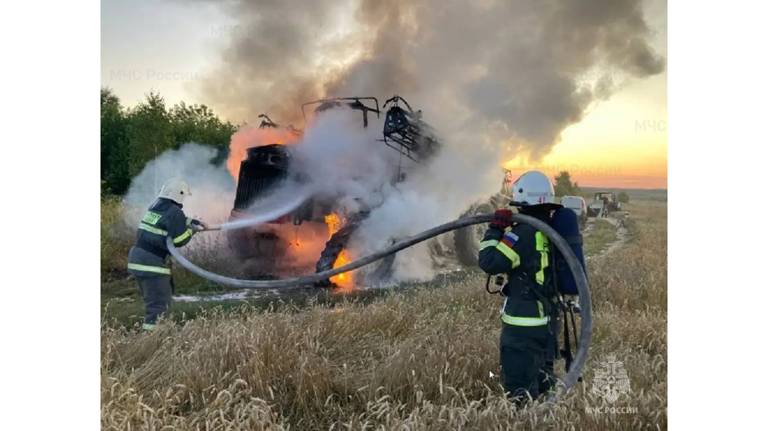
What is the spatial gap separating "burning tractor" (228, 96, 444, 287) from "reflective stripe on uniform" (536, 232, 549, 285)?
1.06 meters

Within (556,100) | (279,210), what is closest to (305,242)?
(279,210)

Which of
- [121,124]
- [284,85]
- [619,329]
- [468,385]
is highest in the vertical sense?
[284,85]

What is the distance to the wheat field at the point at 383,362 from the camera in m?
3.58

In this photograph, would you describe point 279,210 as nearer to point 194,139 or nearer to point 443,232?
point 194,139

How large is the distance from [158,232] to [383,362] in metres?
1.90

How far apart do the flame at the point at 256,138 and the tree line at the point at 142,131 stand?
0.17 feet

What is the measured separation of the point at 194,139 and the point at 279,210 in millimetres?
801

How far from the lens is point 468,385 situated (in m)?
3.77

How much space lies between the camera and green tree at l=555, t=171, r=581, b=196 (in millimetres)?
4129

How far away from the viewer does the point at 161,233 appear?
4246 millimetres

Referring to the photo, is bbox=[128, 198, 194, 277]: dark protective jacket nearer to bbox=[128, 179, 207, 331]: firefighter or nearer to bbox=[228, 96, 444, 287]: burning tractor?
bbox=[128, 179, 207, 331]: firefighter

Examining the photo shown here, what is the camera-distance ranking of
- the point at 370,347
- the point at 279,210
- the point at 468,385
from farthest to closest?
the point at 279,210 → the point at 370,347 → the point at 468,385

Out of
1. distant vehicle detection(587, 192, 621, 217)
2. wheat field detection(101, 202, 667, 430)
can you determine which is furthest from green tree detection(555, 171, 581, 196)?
wheat field detection(101, 202, 667, 430)

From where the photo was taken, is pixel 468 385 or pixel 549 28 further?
pixel 549 28
